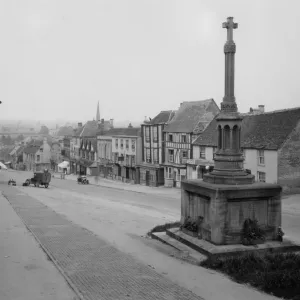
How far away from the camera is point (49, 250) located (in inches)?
516

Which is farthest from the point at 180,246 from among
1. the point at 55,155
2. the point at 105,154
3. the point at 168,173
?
the point at 55,155

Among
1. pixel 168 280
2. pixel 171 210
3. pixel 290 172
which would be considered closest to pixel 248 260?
pixel 168 280

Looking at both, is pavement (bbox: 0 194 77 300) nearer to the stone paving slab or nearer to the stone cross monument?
the stone paving slab

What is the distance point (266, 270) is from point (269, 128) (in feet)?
86.9

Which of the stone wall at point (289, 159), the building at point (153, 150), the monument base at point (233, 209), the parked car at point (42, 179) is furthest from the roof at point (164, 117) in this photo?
the monument base at point (233, 209)

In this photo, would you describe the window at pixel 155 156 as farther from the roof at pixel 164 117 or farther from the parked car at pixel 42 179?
the parked car at pixel 42 179

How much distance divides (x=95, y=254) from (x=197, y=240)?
10.4ft

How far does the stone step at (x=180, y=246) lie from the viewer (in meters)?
12.0

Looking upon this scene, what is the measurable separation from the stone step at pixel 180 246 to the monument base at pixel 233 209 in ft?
2.05

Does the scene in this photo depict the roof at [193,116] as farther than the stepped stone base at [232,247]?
Yes

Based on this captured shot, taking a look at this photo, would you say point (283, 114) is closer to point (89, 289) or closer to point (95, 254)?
point (95, 254)

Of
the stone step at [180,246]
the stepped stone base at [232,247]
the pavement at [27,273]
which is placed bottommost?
the pavement at [27,273]

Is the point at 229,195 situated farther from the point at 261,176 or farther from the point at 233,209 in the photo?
the point at 261,176

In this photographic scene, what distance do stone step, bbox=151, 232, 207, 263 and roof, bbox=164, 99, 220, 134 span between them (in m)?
30.4
